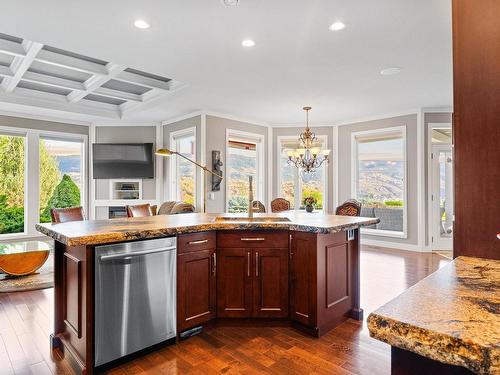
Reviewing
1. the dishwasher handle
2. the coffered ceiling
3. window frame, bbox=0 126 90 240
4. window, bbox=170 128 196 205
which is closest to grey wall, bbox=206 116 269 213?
window, bbox=170 128 196 205

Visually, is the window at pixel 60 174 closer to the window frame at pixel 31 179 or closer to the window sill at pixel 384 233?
the window frame at pixel 31 179

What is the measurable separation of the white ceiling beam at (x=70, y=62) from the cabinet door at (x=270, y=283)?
3.44 metres

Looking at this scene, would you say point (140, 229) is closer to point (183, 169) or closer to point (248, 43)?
point (248, 43)

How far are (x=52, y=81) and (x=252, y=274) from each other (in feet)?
14.5

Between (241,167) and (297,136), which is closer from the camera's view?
(241,167)

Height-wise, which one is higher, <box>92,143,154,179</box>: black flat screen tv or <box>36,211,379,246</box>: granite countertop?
<box>92,143,154,179</box>: black flat screen tv

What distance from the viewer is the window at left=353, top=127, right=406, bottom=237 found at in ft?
21.3

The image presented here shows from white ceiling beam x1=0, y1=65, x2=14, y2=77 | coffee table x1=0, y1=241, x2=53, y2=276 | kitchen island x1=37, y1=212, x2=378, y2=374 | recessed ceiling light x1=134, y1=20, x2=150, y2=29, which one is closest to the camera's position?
kitchen island x1=37, y1=212, x2=378, y2=374

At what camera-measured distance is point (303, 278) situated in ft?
8.71

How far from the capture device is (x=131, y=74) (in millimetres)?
4695

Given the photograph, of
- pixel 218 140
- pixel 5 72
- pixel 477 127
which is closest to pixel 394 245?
pixel 218 140

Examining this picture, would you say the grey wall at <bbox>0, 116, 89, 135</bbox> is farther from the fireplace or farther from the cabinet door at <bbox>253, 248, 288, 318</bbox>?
the cabinet door at <bbox>253, 248, 288, 318</bbox>

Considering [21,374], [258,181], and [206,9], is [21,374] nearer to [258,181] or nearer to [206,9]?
[206,9]

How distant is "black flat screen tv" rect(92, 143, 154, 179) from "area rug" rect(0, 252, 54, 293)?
2.92m
